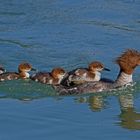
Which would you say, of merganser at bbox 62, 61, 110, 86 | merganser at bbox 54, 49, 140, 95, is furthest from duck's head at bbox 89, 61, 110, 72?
merganser at bbox 54, 49, 140, 95

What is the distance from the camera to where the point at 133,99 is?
407 inches

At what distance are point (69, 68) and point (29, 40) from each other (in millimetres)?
1497

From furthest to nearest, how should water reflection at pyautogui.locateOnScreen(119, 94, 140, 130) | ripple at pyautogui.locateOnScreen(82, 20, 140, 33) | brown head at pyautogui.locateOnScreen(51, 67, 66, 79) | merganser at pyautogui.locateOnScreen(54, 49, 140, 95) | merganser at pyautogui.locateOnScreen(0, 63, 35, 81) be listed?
ripple at pyautogui.locateOnScreen(82, 20, 140, 33)
merganser at pyautogui.locateOnScreen(0, 63, 35, 81)
brown head at pyautogui.locateOnScreen(51, 67, 66, 79)
merganser at pyautogui.locateOnScreen(54, 49, 140, 95)
water reflection at pyautogui.locateOnScreen(119, 94, 140, 130)

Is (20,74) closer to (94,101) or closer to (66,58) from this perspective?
(66,58)

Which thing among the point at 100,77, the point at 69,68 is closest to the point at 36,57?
the point at 69,68

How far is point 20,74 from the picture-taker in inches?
456

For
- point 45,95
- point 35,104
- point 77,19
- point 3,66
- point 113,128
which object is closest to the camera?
point 113,128

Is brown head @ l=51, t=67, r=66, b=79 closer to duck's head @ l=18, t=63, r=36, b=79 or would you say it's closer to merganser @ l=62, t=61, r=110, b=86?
merganser @ l=62, t=61, r=110, b=86

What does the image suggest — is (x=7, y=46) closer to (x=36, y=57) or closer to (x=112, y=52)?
(x=36, y=57)

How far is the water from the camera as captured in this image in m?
8.62

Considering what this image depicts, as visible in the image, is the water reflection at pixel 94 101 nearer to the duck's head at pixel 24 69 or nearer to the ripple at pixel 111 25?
the duck's head at pixel 24 69

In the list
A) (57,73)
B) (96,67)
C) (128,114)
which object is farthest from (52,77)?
(128,114)

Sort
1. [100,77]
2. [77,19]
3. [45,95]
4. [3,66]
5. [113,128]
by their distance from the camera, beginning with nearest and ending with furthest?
[113,128] → [45,95] → [100,77] → [3,66] → [77,19]

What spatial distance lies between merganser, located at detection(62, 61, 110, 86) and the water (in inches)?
14.7
